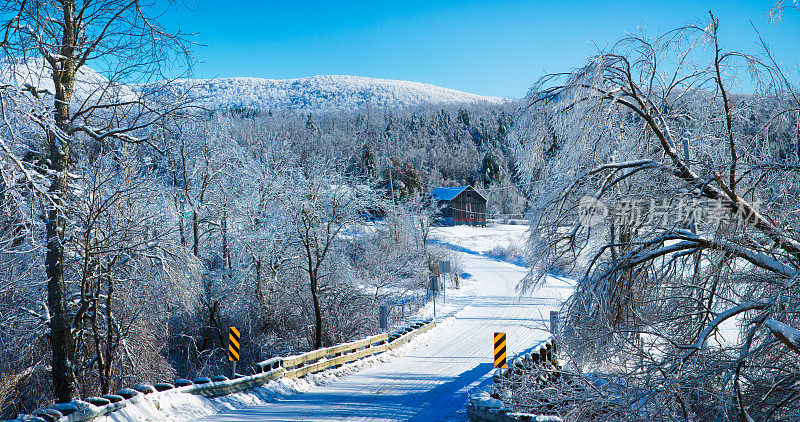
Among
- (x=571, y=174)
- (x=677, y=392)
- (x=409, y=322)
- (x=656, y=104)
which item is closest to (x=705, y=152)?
(x=656, y=104)

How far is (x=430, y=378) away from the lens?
13.3 metres

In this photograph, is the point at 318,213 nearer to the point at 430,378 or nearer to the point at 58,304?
the point at 430,378

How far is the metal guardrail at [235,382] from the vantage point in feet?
20.4

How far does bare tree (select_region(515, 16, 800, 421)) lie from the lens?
534cm

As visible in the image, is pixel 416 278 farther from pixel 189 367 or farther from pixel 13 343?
pixel 13 343

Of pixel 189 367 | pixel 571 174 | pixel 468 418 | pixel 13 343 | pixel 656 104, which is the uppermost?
pixel 656 104

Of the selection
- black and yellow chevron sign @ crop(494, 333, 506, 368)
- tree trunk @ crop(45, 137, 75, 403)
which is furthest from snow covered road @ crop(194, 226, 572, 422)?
tree trunk @ crop(45, 137, 75, 403)

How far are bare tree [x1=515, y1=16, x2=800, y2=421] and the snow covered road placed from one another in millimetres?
1076

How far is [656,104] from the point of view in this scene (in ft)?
21.4

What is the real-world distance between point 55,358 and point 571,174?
25.7 feet

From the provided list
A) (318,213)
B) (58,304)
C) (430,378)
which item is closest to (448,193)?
(318,213)

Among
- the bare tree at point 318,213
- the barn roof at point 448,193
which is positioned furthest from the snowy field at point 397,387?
the barn roof at point 448,193

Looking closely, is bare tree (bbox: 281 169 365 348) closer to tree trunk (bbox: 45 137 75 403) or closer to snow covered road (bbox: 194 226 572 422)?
snow covered road (bbox: 194 226 572 422)

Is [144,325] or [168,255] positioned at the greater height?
[168,255]
